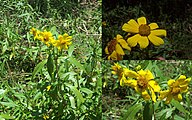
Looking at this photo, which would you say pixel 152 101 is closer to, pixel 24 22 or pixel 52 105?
pixel 52 105

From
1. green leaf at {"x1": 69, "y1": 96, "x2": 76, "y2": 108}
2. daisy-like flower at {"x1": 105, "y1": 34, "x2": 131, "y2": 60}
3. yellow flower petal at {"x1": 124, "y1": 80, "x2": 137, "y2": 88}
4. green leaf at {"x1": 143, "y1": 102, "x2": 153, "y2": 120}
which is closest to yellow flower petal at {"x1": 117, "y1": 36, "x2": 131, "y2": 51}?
daisy-like flower at {"x1": 105, "y1": 34, "x2": 131, "y2": 60}

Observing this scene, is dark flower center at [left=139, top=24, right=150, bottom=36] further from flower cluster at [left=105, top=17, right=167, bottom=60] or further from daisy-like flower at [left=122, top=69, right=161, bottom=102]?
daisy-like flower at [left=122, top=69, right=161, bottom=102]

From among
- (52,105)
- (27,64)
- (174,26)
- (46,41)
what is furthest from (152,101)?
(27,64)

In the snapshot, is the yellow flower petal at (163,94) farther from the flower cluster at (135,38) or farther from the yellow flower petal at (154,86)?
the flower cluster at (135,38)

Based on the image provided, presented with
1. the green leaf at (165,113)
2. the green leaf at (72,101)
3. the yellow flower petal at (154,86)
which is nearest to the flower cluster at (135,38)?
the yellow flower petal at (154,86)

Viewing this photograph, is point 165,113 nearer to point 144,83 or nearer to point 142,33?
point 144,83

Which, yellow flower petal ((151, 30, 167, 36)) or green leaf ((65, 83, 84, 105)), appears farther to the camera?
green leaf ((65, 83, 84, 105))

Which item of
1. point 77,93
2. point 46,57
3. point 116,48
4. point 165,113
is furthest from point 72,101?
point 46,57
